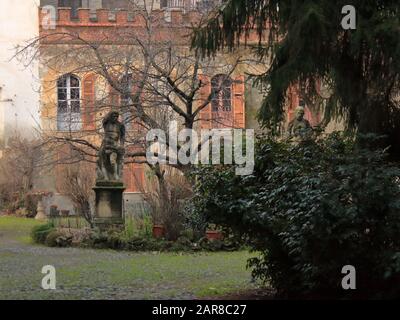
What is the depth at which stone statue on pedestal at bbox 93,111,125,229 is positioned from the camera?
1855 cm

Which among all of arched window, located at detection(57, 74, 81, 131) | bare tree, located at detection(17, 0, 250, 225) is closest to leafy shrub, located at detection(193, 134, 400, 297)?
bare tree, located at detection(17, 0, 250, 225)

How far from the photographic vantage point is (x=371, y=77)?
8914 millimetres

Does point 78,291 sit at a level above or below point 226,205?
below

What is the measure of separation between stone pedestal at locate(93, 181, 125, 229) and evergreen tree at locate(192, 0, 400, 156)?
9.71m

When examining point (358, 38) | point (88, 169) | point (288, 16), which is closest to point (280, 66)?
point (288, 16)

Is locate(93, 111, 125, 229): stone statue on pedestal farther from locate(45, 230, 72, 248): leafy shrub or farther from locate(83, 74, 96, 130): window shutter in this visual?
locate(83, 74, 96, 130): window shutter

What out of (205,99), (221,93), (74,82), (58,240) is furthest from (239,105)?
(58,240)

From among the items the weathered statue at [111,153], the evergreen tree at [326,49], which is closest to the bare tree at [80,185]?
the weathered statue at [111,153]

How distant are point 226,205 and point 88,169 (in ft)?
57.9

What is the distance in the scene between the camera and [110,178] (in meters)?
19.2

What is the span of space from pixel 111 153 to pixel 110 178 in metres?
0.70

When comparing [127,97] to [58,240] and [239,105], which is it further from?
[239,105]

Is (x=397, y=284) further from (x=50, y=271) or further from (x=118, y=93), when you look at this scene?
(x=118, y=93)
